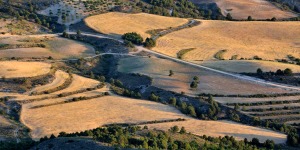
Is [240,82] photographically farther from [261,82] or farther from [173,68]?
[173,68]

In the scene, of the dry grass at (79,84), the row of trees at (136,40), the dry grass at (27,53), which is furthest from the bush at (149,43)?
the dry grass at (79,84)

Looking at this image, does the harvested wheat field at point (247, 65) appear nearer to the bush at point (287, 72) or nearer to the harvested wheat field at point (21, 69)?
the bush at point (287, 72)

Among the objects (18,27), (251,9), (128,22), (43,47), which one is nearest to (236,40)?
(128,22)

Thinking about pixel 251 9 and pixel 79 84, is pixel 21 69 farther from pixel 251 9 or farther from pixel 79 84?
pixel 251 9

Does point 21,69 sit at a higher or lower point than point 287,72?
lower

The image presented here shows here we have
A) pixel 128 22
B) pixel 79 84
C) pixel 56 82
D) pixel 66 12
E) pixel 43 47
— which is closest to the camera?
pixel 56 82

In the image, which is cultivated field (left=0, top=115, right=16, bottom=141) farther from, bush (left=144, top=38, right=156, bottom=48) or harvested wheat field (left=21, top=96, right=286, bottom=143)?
bush (left=144, top=38, right=156, bottom=48)

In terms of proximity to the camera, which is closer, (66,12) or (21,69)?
(21,69)
